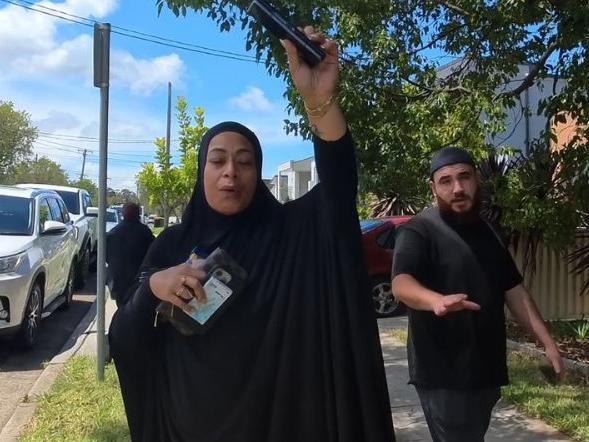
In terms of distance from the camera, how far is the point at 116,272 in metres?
6.12

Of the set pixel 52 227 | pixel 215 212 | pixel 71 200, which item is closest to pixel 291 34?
pixel 215 212

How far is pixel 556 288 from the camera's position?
917cm

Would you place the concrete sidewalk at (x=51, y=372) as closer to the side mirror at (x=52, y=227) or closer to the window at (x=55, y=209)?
the side mirror at (x=52, y=227)

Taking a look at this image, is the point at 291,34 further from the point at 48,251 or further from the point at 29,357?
the point at 48,251

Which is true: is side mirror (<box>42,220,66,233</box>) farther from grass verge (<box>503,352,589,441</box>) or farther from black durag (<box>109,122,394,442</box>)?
black durag (<box>109,122,394,442</box>)

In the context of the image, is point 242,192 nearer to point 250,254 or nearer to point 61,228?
point 250,254

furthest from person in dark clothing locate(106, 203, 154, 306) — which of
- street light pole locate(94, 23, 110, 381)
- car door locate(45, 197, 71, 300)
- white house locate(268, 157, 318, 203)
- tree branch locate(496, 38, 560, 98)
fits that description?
white house locate(268, 157, 318, 203)

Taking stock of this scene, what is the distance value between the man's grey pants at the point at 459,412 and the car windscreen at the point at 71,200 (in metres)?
12.5

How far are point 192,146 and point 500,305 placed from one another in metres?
19.2

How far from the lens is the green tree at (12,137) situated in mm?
50000

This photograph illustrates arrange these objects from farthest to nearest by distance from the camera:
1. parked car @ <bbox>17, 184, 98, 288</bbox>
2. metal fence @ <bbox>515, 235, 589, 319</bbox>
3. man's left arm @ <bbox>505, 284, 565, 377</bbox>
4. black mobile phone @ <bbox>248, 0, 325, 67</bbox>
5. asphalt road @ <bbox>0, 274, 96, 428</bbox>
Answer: parked car @ <bbox>17, 184, 98, 288</bbox>
metal fence @ <bbox>515, 235, 589, 319</bbox>
asphalt road @ <bbox>0, 274, 96, 428</bbox>
man's left arm @ <bbox>505, 284, 565, 377</bbox>
black mobile phone @ <bbox>248, 0, 325, 67</bbox>

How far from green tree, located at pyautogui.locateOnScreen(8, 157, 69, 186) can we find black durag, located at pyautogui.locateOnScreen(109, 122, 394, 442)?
179 ft

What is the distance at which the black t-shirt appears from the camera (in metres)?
2.83

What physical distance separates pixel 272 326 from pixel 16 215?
7049 mm
